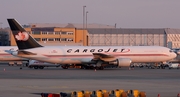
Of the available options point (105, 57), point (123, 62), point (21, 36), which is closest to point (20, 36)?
point (21, 36)

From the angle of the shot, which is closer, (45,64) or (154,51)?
(154,51)

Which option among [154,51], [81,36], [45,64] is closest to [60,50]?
[45,64]

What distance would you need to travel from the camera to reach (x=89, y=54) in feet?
212

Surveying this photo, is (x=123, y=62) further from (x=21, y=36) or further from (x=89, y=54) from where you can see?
(x=21, y=36)

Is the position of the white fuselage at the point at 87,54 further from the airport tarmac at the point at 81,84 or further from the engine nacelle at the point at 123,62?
the airport tarmac at the point at 81,84

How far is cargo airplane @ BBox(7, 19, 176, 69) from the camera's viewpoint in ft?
204

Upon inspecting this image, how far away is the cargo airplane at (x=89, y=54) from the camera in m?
62.1

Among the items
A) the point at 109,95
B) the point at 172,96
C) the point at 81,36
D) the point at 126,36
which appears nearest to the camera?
the point at 109,95

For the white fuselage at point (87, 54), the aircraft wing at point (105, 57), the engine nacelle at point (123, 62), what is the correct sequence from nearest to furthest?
the engine nacelle at point (123, 62) < the aircraft wing at point (105, 57) < the white fuselage at point (87, 54)

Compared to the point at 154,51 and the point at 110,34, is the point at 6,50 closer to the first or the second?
the point at 154,51

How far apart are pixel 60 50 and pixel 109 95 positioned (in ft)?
138

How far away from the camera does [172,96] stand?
986 inches

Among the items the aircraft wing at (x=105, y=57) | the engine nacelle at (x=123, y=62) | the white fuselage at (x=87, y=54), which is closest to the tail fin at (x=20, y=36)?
the white fuselage at (x=87, y=54)

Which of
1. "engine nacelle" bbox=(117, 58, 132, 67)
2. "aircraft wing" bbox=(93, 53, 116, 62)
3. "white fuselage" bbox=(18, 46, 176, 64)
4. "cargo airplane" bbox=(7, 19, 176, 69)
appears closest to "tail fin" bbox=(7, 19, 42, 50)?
"cargo airplane" bbox=(7, 19, 176, 69)
